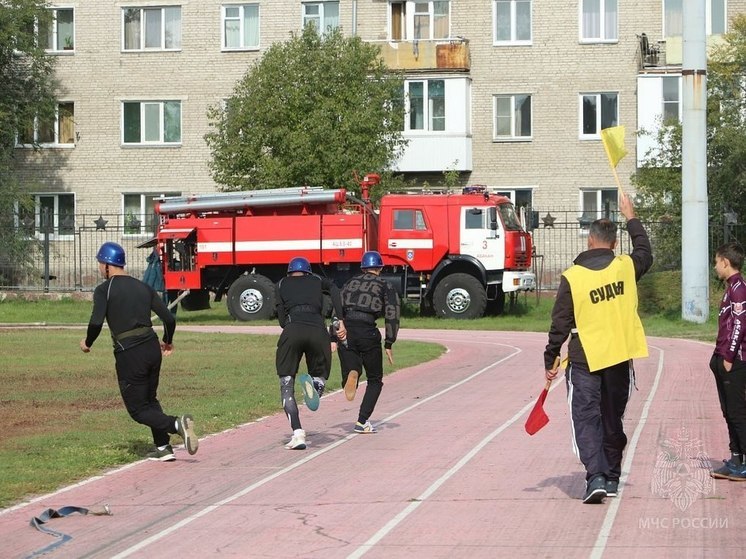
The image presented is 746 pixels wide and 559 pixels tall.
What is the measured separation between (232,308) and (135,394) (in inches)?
920

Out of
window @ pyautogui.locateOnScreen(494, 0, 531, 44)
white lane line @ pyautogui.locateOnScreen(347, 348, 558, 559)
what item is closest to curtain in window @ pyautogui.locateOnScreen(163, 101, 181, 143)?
window @ pyautogui.locateOnScreen(494, 0, 531, 44)

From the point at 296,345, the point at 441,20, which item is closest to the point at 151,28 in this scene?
the point at 441,20

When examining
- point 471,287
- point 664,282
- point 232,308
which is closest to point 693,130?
point 664,282

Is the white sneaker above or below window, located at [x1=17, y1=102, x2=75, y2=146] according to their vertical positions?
below

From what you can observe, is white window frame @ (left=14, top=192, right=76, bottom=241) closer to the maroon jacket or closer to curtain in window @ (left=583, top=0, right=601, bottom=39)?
curtain in window @ (left=583, top=0, right=601, bottom=39)

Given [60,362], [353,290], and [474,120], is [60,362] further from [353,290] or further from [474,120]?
[474,120]

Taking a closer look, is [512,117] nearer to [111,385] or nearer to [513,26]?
[513,26]

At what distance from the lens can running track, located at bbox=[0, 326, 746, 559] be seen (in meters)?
8.52

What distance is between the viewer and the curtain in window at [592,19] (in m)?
46.4

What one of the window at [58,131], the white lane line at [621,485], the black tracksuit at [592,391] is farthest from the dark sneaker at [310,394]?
the window at [58,131]

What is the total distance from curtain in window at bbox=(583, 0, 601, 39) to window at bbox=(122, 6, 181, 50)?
14043 mm

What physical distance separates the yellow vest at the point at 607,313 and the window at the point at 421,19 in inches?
1508

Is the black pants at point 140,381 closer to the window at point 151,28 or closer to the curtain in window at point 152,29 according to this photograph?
the window at point 151,28

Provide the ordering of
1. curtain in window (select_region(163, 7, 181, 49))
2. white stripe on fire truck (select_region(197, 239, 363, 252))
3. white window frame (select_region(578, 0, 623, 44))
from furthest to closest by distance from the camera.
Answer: curtain in window (select_region(163, 7, 181, 49)), white window frame (select_region(578, 0, 623, 44)), white stripe on fire truck (select_region(197, 239, 363, 252))
